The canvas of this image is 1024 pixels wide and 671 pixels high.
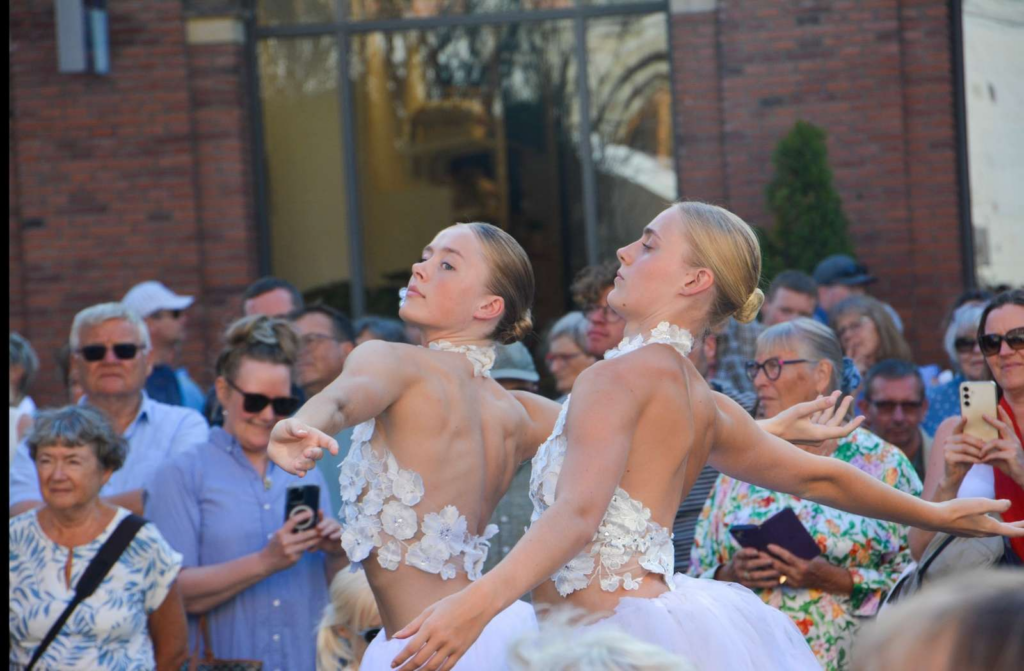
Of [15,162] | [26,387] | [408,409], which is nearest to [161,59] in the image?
[15,162]

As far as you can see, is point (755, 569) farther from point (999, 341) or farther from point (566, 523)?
point (566, 523)

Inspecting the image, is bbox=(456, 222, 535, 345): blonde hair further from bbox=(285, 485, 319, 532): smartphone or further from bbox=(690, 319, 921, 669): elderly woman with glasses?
bbox=(285, 485, 319, 532): smartphone

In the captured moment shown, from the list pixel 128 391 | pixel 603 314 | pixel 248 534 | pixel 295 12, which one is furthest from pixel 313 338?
pixel 295 12

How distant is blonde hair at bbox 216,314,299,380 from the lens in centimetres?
527

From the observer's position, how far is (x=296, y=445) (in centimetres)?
266

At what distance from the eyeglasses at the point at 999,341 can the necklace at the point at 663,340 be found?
170cm

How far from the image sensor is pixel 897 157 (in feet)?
30.0

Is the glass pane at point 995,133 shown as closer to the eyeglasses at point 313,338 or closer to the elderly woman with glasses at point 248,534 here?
the eyeglasses at point 313,338

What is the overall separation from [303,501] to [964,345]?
334cm

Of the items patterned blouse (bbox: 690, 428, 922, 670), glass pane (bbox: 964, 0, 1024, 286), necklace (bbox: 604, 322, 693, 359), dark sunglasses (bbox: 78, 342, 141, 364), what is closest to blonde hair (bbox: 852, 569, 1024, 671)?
necklace (bbox: 604, 322, 693, 359)

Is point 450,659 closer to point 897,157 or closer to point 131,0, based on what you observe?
point 897,157

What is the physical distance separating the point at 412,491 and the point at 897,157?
6.67 metres

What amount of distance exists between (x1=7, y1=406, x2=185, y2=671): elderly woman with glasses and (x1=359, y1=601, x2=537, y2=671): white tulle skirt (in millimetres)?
1686

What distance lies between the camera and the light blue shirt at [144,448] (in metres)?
5.57
